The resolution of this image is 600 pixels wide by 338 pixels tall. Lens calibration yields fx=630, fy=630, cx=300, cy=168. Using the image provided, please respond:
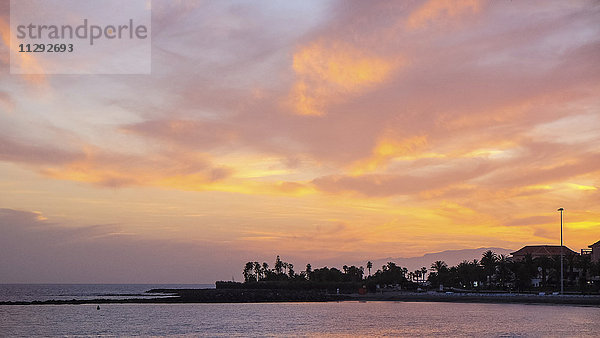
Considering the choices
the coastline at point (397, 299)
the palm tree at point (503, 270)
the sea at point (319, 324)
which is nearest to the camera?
the sea at point (319, 324)

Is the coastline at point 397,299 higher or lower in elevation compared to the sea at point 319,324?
lower

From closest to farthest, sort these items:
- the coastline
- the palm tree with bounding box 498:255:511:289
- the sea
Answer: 1. the sea
2. the coastline
3. the palm tree with bounding box 498:255:511:289

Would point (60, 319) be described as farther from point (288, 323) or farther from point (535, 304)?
point (535, 304)

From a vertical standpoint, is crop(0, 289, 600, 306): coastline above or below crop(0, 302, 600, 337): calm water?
below

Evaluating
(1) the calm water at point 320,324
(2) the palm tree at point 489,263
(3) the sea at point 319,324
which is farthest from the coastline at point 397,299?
(2) the palm tree at point 489,263

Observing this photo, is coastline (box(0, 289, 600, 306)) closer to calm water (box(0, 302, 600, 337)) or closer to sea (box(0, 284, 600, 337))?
sea (box(0, 284, 600, 337))

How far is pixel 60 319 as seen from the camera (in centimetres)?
9525

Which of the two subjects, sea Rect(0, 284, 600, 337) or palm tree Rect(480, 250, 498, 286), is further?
palm tree Rect(480, 250, 498, 286)

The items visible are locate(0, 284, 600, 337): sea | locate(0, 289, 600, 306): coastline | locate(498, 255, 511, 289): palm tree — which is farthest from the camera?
locate(498, 255, 511, 289): palm tree

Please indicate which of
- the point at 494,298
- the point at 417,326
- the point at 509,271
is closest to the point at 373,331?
the point at 417,326

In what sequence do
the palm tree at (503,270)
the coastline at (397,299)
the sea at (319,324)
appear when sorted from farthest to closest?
the palm tree at (503,270), the coastline at (397,299), the sea at (319,324)

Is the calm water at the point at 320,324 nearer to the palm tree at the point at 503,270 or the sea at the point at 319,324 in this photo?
the sea at the point at 319,324

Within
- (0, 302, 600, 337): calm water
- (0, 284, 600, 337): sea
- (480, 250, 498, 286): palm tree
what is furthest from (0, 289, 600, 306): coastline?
(480, 250, 498, 286): palm tree

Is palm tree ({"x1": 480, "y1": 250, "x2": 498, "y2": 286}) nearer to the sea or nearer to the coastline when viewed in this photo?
the coastline
